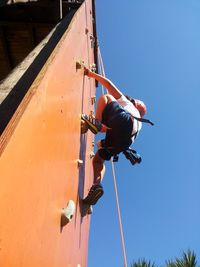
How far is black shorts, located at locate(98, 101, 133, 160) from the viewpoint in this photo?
329cm

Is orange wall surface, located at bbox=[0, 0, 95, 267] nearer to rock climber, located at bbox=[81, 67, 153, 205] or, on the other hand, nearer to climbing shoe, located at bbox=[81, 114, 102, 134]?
climbing shoe, located at bbox=[81, 114, 102, 134]

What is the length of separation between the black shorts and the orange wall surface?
114 cm

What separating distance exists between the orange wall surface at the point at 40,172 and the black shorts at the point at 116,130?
3.73ft

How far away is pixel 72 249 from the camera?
2236 millimetres

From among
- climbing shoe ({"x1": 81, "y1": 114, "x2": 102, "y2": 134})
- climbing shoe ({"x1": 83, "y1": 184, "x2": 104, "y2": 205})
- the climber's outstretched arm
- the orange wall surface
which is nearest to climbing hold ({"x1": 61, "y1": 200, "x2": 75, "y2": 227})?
the orange wall surface

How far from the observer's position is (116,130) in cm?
334

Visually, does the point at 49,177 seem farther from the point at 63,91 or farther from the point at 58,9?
the point at 58,9

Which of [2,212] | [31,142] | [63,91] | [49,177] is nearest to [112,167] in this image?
[63,91]

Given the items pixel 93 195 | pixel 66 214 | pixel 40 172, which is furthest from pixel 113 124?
pixel 40 172

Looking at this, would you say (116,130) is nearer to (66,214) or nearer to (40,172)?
(66,214)

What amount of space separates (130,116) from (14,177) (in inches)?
96.9

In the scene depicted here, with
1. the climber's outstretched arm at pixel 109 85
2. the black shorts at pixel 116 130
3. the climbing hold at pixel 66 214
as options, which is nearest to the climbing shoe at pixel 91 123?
the black shorts at pixel 116 130

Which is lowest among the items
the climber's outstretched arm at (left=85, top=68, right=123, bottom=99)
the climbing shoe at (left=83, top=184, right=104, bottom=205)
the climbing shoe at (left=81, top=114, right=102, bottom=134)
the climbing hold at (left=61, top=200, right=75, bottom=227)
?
the climbing shoe at (left=83, top=184, right=104, bottom=205)

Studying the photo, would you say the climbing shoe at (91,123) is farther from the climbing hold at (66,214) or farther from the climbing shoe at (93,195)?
the climbing hold at (66,214)
